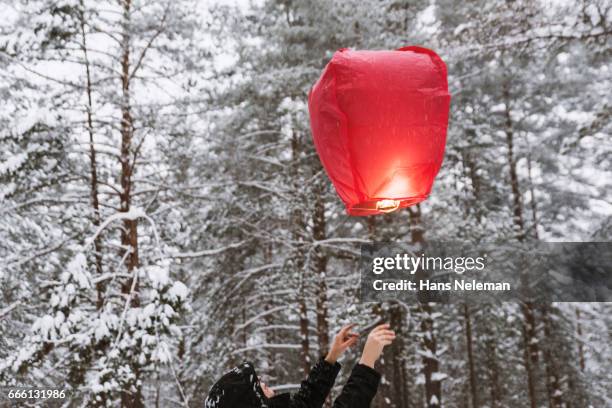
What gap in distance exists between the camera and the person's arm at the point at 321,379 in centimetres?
259

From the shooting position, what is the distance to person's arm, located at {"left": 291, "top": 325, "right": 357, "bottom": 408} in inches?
102

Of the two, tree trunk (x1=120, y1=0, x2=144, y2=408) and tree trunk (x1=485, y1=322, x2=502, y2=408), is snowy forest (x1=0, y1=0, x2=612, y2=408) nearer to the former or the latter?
tree trunk (x1=120, y1=0, x2=144, y2=408)

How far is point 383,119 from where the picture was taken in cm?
256

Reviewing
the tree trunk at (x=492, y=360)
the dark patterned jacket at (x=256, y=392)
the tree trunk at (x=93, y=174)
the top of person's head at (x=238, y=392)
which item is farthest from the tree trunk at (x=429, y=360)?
the top of person's head at (x=238, y=392)

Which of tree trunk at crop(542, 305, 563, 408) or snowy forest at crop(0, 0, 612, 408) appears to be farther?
tree trunk at crop(542, 305, 563, 408)

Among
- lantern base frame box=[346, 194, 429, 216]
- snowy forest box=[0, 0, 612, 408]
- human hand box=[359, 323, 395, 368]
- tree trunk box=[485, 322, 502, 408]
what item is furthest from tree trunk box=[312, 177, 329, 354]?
tree trunk box=[485, 322, 502, 408]

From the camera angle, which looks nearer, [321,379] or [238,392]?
[238,392]

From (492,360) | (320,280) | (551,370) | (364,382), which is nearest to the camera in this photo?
(364,382)

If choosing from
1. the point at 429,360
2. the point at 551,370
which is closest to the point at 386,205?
the point at 429,360

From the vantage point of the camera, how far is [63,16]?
244 inches

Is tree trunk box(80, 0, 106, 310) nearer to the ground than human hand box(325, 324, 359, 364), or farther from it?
farther from it

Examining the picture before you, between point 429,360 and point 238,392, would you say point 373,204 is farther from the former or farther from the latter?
point 429,360

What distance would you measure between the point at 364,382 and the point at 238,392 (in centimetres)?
58

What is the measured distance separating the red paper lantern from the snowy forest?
13.7ft
